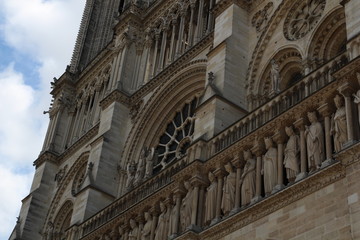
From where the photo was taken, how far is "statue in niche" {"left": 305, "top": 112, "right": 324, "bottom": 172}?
12.7m

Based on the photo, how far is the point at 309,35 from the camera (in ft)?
56.3

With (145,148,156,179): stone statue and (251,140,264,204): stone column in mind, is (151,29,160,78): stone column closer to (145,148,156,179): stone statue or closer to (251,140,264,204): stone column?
(145,148,156,179): stone statue

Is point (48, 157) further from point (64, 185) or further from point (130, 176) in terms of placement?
point (130, 176)

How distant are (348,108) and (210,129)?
5111 millimetres

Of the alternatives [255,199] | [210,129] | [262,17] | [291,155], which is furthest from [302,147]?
[262,17]

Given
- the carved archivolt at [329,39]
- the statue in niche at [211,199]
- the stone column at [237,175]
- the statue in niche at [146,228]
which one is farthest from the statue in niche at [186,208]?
the carved archivolt at [329,39]

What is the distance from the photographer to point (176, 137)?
72.2 feet

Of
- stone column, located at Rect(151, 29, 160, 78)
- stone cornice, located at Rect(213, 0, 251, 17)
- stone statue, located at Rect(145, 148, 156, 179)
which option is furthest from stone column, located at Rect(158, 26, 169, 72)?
stone cornice, located at Rect(213, 0, 251, 17)

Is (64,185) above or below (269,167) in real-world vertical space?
above

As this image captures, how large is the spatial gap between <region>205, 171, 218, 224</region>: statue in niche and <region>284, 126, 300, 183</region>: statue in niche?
236 centimetres

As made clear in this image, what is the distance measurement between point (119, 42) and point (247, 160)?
1327 centimetres

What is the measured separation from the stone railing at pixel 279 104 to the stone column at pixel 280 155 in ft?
1.87

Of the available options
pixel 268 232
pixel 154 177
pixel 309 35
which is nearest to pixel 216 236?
pixel 268 232

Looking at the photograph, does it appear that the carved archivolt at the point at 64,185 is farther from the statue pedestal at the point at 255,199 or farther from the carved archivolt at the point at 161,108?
the statue pedestal at the point at 255,199
